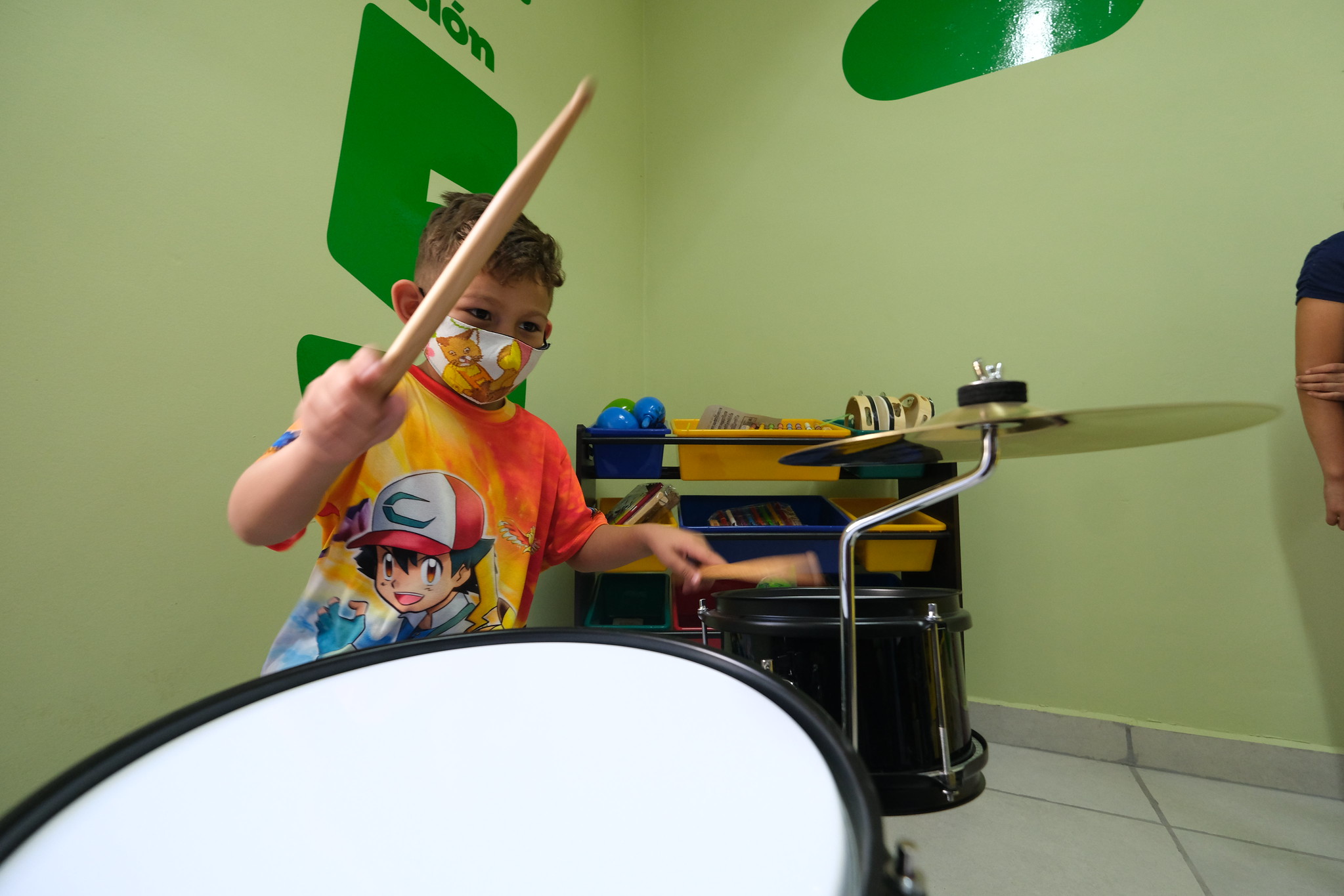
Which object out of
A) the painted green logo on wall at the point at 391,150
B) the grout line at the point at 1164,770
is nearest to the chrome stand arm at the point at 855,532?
the painted green logo on wall at the point at 391,150

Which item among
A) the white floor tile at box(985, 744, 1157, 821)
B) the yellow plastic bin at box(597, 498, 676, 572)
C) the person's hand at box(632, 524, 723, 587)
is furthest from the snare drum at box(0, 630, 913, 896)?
the white floor tile at box(985, 744, 1157, 821)

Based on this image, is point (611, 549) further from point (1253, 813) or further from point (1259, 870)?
point (1253, 813)

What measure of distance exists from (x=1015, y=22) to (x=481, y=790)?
6.75ft

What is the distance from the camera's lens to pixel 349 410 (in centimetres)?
40

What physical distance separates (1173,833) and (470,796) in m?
1.36

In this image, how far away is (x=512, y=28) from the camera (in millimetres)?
1403

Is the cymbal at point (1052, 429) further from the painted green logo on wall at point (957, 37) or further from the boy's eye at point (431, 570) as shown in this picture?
the painted green logo on wall at point (957, 37)

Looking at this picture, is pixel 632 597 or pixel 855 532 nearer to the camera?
pixel 855 532

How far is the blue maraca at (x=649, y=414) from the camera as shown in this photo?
138 cm

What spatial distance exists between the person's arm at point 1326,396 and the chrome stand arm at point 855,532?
3.34 ft

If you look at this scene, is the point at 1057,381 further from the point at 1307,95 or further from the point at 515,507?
the point at 515,507

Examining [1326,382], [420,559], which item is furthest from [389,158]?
[1326,382]

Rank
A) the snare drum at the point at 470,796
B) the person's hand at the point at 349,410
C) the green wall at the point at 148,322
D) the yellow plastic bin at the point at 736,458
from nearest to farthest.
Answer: the snare drum at the point at 470,796
the person's hand at the point at 349,410
the green wall at the point at 148,322
the yellow plastic bin at the point at 736,458

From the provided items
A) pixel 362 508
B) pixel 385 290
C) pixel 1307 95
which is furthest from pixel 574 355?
pixel 1307 95
